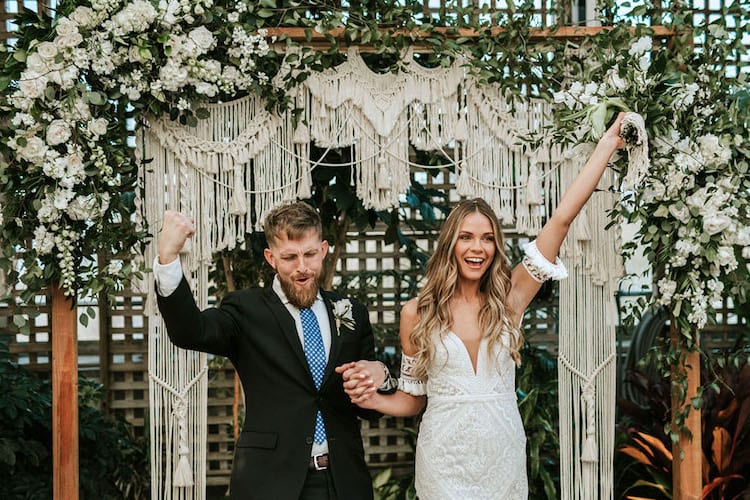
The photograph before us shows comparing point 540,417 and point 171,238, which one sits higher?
point 171,238

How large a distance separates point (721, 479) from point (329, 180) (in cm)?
215

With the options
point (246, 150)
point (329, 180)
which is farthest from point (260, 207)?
point (329, 180)

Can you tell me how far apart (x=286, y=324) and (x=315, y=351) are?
0.12 meters

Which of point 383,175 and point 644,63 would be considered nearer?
point 644,63

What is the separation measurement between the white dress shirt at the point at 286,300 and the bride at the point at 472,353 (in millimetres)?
185

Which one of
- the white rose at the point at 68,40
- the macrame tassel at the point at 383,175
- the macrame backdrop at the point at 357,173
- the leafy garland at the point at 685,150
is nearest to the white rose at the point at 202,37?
the macrame backdrop at the point at 357,173

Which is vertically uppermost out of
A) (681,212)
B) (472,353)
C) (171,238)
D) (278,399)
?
(681,212)

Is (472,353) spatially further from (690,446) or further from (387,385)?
(690,446)

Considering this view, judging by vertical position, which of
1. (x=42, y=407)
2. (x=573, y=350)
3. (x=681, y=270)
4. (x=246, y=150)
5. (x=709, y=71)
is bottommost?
(x=42, y=407)

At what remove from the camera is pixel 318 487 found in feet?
7.86

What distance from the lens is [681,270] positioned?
293cm

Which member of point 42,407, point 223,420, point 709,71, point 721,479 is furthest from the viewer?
point 223,420

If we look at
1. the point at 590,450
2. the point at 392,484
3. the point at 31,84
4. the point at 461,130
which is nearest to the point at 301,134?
the point at 461,130

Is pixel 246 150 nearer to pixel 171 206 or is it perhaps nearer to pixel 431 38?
pixel 171 206
